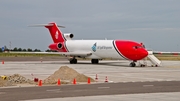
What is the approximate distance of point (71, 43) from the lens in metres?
63.9

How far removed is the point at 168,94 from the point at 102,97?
342cm

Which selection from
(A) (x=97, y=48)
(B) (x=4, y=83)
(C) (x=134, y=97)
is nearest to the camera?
(C) (x=134, y=97)

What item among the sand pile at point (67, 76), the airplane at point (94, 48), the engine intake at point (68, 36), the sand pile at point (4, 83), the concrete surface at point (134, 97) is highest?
the engine intake at point (68, 36)

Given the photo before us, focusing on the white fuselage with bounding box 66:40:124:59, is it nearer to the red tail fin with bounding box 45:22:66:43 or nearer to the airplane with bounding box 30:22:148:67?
Answer: the airplane with bounding box 30:22:148:67

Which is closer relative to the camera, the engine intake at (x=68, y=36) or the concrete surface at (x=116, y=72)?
the concrete surface at (x=116, y=72)

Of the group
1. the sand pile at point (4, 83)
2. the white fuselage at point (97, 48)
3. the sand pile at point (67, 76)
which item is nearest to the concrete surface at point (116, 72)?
the sand pile at point (67, 76)

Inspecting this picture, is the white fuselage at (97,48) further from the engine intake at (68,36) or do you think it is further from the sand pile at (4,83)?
the sand pile at (4,83)

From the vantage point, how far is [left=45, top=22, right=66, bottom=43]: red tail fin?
65.7 m

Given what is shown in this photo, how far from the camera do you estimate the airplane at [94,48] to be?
52.5 meters

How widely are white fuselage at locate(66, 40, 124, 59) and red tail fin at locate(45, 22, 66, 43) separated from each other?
1.78 metres

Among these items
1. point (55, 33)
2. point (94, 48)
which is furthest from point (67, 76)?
point (55, 33)

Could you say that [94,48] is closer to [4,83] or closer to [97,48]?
[97,48]

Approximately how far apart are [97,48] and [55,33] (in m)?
10.6

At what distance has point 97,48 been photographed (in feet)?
193
